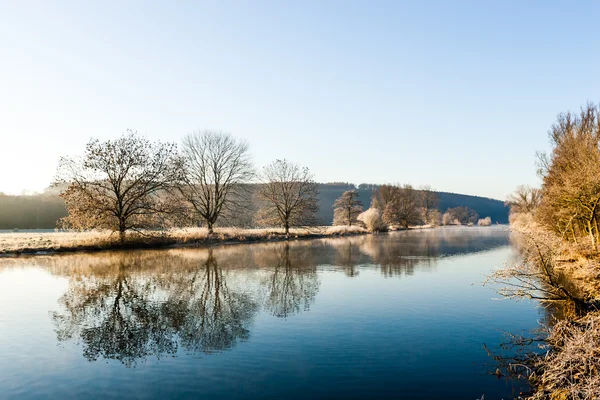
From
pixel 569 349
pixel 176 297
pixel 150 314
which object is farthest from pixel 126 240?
pixel 569 349

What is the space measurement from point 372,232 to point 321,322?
62483mm

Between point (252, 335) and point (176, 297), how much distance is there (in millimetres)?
5831

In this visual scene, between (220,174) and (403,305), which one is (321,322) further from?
(220,174)

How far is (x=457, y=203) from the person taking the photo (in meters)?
181

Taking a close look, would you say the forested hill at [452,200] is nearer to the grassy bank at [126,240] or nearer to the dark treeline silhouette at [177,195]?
the dark treeline silhouette at [177,195]

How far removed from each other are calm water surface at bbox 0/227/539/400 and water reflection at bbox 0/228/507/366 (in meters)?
0.06

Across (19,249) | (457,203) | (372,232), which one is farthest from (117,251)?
(457,203)

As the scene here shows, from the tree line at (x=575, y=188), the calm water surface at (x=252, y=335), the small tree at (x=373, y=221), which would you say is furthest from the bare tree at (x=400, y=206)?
the calm water surface at (x=252, y=335)

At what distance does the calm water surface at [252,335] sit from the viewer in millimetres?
7496

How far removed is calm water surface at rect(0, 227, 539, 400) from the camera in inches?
295

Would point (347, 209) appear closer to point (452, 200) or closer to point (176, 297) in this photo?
point (176, 297)

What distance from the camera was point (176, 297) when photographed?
49.8 feet

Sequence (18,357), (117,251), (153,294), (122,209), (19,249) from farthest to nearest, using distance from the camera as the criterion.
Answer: (122,209)
(117,251)
(19,249)
(153,294)
(18,357)

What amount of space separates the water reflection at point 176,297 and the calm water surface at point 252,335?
6 centimetres
